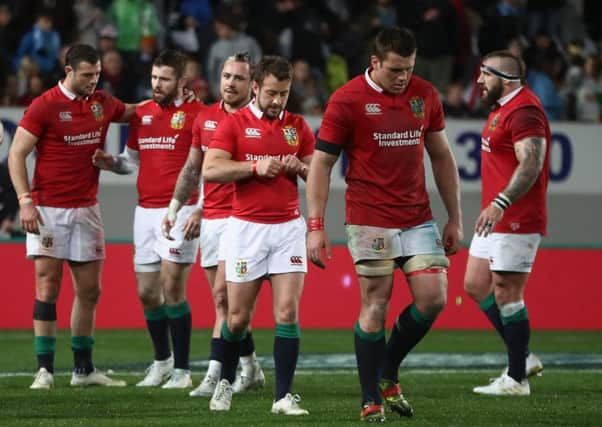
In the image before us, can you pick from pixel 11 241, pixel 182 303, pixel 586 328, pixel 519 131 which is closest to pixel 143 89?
pixel 11 241

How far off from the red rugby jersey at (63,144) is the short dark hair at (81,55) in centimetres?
26

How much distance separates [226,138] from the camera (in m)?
8.53

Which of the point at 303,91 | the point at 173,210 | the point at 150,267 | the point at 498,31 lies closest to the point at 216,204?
the point at 173,210

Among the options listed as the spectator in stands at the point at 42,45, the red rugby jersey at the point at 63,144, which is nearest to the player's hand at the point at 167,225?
the red rugby jersey at the point at 63,144

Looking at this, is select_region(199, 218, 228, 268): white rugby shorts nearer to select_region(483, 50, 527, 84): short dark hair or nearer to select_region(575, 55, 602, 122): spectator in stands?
select_region(483, 50, 527, 84): short dark hair

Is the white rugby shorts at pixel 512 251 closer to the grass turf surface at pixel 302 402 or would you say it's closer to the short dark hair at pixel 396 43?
the grass turf surface at pixel 302 402

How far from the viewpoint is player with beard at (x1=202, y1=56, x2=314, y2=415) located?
8.33 metres

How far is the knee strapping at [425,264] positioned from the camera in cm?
800

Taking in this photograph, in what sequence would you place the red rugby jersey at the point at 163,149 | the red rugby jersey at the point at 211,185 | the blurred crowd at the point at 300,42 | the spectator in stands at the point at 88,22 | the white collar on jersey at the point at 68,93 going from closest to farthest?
the red rugby jersey at the point at 211,185
the white collar on jersey at the point at 68,93
the red rugby jersey at the point at 163,149
the blurred crowd at the point at 300,42
the spectator in stands at the point at 88,22

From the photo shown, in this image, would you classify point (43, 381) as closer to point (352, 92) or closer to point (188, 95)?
point (188, 95)

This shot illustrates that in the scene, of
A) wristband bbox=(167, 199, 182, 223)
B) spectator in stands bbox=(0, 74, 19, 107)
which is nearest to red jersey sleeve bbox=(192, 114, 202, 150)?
wristband bbox=(167, 199, 182, 223)

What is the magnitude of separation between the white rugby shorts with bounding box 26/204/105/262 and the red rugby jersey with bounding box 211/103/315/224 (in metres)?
1.94

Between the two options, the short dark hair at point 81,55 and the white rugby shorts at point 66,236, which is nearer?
the short dark hair at point 81,55

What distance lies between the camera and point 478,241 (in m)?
9.86
